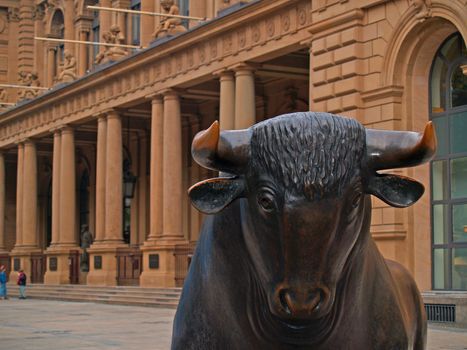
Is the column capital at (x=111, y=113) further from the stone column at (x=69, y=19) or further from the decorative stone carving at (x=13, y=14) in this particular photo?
the decorative stone carving at (x=13, y=14)

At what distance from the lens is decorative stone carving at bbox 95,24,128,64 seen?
115 ft

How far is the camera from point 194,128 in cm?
3844

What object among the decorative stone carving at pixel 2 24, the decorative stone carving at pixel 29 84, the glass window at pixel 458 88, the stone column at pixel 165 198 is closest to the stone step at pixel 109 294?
the stone column at pixel 165 198

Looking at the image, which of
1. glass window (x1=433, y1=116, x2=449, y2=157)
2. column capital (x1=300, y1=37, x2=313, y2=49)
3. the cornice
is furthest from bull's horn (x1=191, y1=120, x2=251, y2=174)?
the cornice

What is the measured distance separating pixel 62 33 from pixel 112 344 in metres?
35.1

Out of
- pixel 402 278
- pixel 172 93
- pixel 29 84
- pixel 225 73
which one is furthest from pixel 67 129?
pixel 402 278

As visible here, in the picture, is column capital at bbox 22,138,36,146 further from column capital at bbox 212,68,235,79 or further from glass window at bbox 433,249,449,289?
glass window at bbox 433,249,449,289

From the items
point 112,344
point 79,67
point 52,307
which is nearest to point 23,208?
point 79,67

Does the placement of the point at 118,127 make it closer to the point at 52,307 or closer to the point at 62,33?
the point at 52,307

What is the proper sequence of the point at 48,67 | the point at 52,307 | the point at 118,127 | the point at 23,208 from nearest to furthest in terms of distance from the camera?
the point at 52,307, the point at 118,127, the point at 23,208, the point at 48,67

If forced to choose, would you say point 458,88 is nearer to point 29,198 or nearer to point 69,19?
point 29,198

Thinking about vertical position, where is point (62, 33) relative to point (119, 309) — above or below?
above

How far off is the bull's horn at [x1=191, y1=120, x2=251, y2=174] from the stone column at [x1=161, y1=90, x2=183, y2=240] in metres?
27.2

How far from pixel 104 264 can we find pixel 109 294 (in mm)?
2697
